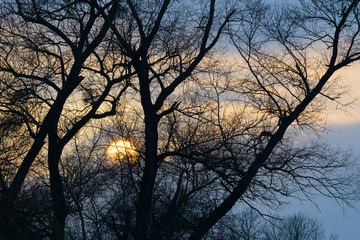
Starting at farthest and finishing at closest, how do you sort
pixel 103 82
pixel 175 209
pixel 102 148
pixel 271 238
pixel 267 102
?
1. pixel 271 238
2. pixel 102 148
3. pixel 103 82
4. pixel 267 102
5. pixel 175 209

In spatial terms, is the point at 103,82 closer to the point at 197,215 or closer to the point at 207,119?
the point at 207,119

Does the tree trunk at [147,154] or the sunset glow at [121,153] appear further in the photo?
the sunset glow at [121,153]

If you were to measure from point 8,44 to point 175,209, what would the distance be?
6.77 metres

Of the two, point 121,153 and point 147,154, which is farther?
point 121,153

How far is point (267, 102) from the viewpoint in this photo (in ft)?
48.2

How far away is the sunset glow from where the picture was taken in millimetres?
15364

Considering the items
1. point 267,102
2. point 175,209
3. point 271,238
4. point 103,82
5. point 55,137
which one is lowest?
point 175,209

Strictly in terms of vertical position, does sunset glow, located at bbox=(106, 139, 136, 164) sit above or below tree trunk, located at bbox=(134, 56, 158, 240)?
above

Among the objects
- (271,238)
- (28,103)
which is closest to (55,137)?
(28,103)

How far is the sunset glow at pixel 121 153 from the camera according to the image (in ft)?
50.4

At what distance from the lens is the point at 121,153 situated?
A: 16.0 meters

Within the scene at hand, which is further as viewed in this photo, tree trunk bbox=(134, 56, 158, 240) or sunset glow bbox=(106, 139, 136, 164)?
sunset glow bbox=(106, 139, 136, 164)

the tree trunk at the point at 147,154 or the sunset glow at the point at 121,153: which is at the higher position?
the sunset glow at the point at 121,153

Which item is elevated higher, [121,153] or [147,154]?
[121,153]
